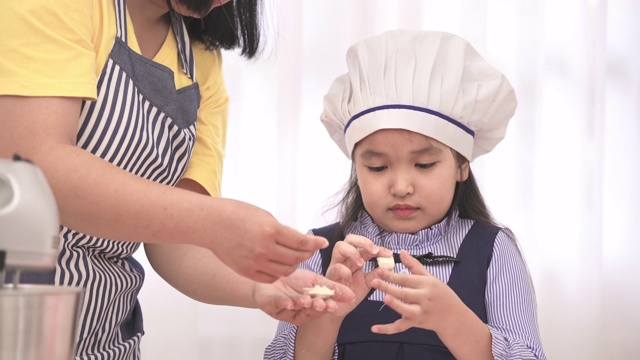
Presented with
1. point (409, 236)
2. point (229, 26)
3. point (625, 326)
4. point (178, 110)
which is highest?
point (229, 26)

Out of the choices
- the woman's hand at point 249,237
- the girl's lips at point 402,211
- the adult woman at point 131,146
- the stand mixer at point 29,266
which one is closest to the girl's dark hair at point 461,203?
the girl's lips at point 402,211

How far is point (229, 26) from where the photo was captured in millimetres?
1362

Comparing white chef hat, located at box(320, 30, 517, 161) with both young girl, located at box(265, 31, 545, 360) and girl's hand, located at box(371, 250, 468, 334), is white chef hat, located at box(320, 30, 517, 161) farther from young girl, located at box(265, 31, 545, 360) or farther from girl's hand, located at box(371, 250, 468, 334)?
girl's hand, located at box(371, 250, 468, 334)

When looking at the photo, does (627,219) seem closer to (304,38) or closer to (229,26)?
(304,38)

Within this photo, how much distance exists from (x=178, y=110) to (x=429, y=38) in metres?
0.57

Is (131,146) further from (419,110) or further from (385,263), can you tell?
(419,110)

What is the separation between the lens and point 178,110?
1240 millimetres

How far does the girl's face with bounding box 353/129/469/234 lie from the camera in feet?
4.89

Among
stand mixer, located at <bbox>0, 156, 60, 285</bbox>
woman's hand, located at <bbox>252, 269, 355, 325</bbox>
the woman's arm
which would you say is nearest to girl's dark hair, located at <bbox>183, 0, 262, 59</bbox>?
woman's hand, located at <bbox>252, 269, 355, 325</bbox>

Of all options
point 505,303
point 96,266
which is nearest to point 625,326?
point 505,303

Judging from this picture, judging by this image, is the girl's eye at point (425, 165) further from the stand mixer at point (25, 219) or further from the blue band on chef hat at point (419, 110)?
the stand mixer at point (25, 219)

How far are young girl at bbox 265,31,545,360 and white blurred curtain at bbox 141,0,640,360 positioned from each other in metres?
0.32

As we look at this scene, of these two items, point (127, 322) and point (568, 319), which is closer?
point (127, 322)

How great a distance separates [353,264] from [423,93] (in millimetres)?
369
